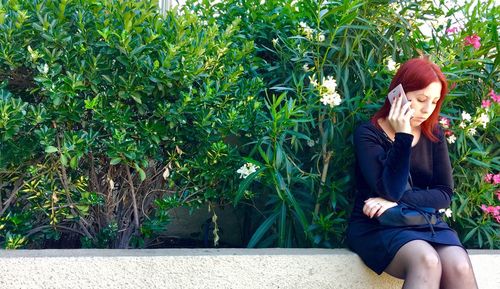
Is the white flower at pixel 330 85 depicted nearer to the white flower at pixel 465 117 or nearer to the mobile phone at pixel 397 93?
the mobile phone at pixel 397 93

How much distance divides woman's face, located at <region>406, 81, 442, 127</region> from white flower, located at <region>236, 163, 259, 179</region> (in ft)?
2.76

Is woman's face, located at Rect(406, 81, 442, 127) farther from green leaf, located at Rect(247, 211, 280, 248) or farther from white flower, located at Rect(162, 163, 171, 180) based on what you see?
white flower, located at Rect(162, 163, 171, 180)

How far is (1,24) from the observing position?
2.24m

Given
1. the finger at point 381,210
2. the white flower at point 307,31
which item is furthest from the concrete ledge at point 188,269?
the white flower at point 307,31

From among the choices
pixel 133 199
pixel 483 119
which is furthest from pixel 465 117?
pixel 133 199

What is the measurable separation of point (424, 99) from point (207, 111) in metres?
1.07

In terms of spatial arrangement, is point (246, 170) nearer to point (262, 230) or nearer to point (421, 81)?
point (262, 230)

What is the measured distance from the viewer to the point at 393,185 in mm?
2516

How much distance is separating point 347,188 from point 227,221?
35.8 inches

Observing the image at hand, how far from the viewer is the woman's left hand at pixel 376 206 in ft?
8.39

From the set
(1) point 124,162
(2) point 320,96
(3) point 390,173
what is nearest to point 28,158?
(1) point 124,162

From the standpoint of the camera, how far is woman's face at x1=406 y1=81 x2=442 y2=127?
267 cm

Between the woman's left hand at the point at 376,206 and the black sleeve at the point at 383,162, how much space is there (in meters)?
0.02

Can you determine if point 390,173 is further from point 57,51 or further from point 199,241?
point 57,51
